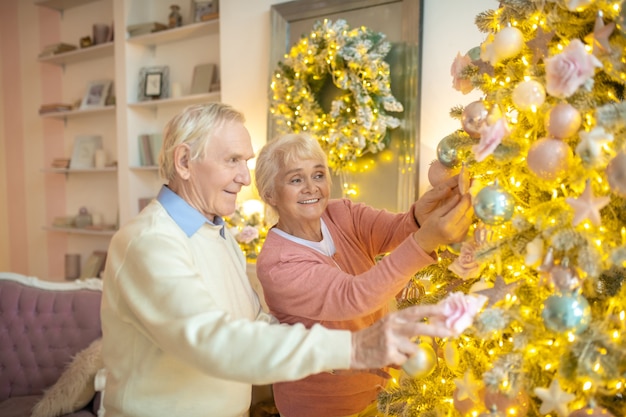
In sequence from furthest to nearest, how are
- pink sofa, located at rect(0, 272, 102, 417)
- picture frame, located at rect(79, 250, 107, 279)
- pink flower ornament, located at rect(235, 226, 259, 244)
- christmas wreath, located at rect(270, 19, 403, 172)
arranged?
1. picture frame, located at rect(79, 250, 107, 279)
2. pink flower ornament, located at rect(235, 226, 259, 244)
3. christmas wreath, located at rect(270, 19, 403, 172)
4. pink sofa, located at rect(0, 272, 102, 417)

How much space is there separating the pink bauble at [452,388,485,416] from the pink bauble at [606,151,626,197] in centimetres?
52

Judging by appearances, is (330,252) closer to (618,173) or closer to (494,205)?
(494,205)

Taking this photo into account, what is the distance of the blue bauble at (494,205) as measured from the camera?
1.03 meters

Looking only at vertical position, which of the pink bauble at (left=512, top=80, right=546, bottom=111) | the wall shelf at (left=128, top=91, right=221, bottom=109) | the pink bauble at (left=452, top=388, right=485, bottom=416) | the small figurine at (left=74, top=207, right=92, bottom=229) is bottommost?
the small figurine at (left=74, top=207, right=92, bottom=229)

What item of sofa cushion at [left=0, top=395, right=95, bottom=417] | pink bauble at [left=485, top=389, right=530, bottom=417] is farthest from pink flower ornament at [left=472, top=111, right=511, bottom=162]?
sofa cushion at [left=0, top=395, right=95, bottom=417]

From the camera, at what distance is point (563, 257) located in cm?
98

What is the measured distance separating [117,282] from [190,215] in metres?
0.24

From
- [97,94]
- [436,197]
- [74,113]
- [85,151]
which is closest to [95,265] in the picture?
[85,151]

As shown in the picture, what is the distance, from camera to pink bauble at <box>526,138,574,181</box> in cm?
98

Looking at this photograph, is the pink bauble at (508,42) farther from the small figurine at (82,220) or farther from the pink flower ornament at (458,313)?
the small figurine at (82,220)

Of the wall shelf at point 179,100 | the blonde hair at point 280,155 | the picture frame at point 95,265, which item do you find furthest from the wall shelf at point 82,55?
the blonde hair at point 280,155

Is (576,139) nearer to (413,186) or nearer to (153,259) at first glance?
(153,259)

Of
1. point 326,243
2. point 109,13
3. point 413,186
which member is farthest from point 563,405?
point 109,13

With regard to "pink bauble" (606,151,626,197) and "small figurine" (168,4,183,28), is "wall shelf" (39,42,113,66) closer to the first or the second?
"small figurine" (168,4,183,28)
